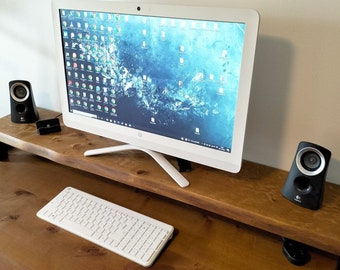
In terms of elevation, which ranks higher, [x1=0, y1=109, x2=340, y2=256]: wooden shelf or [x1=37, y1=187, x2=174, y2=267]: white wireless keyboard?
[x1=0, y1=109, x2=340, y2=256]: wooden shelf

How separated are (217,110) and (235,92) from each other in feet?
0.24

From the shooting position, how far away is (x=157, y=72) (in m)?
0.98

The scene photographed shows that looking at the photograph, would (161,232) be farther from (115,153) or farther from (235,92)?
(235,92)

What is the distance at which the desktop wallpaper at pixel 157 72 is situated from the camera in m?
0.88

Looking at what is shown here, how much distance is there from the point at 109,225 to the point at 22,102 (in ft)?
2.15

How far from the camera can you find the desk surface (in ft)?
3.06

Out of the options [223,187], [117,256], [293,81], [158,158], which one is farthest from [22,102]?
[293,81]

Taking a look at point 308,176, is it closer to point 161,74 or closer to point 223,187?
point 223,187

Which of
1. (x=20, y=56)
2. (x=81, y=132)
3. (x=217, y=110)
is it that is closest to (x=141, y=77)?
(x=217, y=110)

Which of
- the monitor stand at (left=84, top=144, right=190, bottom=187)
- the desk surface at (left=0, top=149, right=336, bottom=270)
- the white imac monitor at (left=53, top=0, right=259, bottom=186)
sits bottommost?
the desk surface at (left=0, top=149, right=336, bottom=270)

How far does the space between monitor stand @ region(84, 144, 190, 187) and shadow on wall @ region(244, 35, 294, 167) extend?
269 millimetres

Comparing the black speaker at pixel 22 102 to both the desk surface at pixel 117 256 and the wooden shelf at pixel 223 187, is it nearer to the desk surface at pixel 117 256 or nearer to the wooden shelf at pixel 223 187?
the wooden shelf at pixel 223 187

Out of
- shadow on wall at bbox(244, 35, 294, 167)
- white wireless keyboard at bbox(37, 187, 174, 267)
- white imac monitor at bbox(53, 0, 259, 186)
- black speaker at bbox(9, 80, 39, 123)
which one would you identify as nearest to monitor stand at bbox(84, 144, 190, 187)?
white imac monitor at bbox(53, 0, 259, 186)

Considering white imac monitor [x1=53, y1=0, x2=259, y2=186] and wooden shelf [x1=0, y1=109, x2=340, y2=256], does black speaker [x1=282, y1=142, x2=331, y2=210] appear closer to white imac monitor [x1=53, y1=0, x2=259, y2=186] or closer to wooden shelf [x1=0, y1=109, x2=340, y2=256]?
wooden shelf [x1=0, y1=109, x2=340, y2=256]
